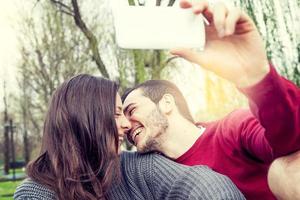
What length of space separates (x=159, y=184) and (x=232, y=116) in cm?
25

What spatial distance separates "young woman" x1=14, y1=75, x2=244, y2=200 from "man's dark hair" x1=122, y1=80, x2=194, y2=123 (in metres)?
0.21

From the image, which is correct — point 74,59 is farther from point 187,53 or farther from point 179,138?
point 187,53

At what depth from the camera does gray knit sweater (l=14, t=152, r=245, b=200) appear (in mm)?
1169

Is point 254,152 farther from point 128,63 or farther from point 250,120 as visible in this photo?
point 128,63

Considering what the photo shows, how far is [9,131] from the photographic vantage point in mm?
12055

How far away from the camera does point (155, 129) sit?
1701 mm

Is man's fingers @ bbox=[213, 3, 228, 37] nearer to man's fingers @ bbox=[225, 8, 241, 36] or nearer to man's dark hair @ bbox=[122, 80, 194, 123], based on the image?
man's fingers @ bbox=[225, 8, 241, 36]

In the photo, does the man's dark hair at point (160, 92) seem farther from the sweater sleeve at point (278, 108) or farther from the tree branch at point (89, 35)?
the tree branch at point (89, 35)

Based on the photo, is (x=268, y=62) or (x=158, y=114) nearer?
(x=268, y=62)

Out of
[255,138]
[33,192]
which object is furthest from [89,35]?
[255,138]

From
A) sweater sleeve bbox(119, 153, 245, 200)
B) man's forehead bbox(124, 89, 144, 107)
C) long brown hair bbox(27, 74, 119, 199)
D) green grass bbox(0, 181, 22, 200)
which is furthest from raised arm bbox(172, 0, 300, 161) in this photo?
green grass bbox(0, 181, 22, 200)

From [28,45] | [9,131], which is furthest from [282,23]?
[9,131]

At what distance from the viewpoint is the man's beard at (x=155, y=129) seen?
1582 mm

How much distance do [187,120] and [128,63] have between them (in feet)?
20.2
